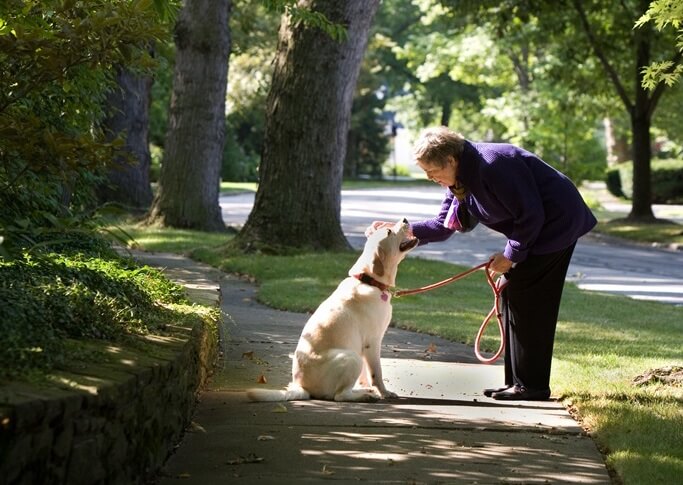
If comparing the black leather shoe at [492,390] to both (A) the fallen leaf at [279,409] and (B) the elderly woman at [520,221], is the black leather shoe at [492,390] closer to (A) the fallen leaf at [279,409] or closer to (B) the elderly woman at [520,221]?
(B) the elderly woman at [520,221]

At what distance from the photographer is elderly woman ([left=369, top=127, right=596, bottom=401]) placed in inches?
277

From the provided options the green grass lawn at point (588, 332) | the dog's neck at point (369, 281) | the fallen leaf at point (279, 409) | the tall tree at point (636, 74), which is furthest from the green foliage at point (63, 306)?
the tall tree at point (636, 74)

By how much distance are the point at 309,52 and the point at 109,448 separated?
12.5 meters

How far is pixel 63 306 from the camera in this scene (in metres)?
5.38

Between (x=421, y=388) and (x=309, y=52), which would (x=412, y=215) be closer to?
(x=309, y=52)

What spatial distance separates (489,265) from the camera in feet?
24.0

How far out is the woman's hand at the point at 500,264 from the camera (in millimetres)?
7238

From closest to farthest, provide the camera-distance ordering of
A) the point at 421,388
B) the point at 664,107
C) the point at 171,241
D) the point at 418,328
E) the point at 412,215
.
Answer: the point at 421,388 < the point at 418,328 < the point at 171,241 < the point at 412,215 < the point at 664,107

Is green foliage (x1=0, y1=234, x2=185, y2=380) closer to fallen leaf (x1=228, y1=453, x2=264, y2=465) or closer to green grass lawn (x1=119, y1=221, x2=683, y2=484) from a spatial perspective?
fallen leaf (x1=228, y1=453, x2=264, y2=465)

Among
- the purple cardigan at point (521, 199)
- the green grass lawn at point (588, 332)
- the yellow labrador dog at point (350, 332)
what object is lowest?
the green grass lawn at point (588, 332)

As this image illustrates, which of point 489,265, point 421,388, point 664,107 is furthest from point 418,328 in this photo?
point 664,107

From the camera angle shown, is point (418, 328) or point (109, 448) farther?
point (418, 328)

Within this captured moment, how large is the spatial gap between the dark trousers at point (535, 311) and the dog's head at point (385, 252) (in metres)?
0.82

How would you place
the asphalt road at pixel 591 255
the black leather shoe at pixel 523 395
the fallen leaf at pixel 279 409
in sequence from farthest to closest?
the asphalt road at pixel 591 255
the black leather shoe at pixel 523 395
the fallen leaf at pixel 279 409
